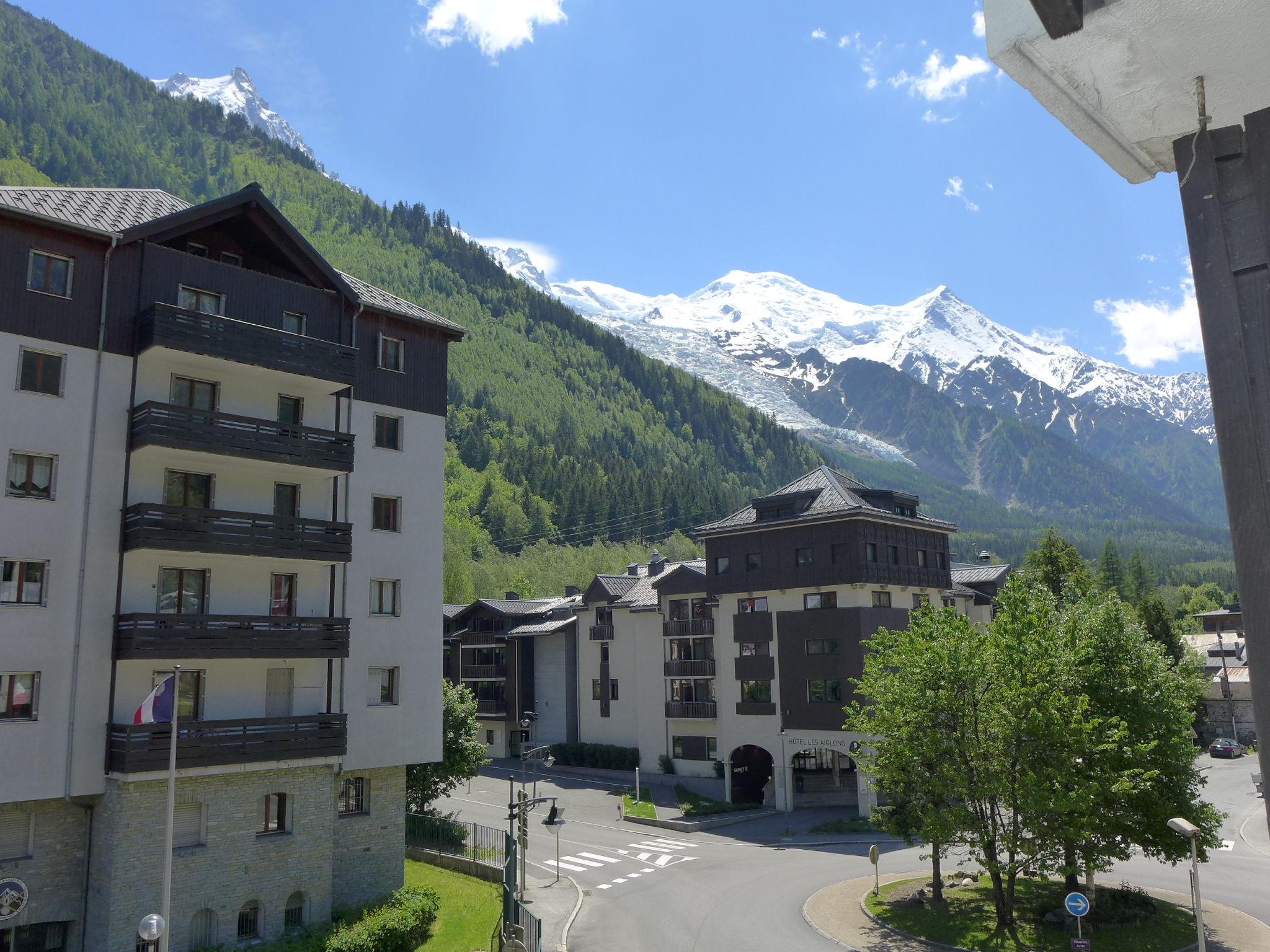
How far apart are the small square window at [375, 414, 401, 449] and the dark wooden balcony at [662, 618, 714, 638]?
33.8 m

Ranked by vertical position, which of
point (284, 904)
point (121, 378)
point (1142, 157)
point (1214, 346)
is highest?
point (121, 378)

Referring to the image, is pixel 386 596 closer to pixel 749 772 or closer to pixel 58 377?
pixel 58 377

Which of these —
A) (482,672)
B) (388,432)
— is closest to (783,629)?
(388,432)

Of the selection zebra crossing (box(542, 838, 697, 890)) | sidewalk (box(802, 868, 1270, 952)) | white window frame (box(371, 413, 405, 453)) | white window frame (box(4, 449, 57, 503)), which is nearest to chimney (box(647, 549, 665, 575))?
zebra crossing (box(542, 838, 697, 890))

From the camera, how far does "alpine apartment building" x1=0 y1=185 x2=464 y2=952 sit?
94.0 feet

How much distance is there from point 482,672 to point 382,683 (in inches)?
1978

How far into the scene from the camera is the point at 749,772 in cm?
6431

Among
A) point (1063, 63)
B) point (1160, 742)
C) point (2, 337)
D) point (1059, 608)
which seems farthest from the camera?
point (1059, 608)

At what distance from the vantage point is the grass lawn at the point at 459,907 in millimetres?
32344

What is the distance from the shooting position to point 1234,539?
3223mm

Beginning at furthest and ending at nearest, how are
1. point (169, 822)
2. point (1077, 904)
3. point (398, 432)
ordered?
point (398, 432) → point (1077, 904) → point (169, 822)

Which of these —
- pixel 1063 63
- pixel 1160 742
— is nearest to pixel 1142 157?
pixel 1063 63

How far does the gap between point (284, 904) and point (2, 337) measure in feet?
65.7

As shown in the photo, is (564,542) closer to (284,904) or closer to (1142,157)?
(284,904)
